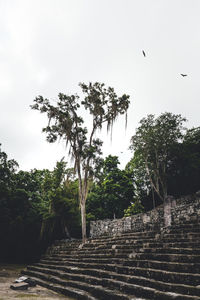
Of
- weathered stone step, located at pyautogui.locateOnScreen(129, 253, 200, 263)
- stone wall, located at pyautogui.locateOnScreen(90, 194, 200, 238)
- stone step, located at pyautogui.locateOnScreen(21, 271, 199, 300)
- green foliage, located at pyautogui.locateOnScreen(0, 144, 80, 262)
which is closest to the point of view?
stone step, located at pyautogui.locateOnScreen(21, 271, 199, 300)

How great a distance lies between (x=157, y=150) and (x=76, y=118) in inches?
415

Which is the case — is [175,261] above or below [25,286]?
above

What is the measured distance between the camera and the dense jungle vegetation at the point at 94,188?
13.3 m

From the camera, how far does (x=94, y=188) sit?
25406 mm

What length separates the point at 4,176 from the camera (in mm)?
14234

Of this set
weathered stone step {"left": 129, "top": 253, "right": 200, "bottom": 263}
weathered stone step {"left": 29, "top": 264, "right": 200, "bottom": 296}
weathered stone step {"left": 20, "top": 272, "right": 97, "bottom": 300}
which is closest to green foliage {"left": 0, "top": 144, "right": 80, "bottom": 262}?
weathered stone step {"left": 29, "top": 264, "right": 200, "bottom": 296}

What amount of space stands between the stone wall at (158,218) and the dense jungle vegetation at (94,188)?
2221 millimetres

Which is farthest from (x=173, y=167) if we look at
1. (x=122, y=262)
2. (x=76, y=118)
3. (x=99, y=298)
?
(x=99, y=298)

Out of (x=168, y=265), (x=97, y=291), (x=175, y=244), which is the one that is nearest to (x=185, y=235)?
(x=175, y=244)

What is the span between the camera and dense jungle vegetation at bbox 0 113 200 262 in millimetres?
13297

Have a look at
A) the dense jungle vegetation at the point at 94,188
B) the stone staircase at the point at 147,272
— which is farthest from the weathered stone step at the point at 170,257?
the dense jungle vegetation at the point at 94,188

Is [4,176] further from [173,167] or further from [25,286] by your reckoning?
[173,167]

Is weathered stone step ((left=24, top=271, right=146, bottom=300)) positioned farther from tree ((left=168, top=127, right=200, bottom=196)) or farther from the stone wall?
tree ((left=168, top=127, right=200, bottom=196))

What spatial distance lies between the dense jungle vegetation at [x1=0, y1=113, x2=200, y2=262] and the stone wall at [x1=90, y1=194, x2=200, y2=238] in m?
2.22
